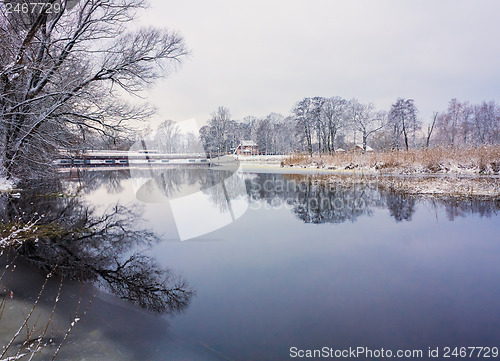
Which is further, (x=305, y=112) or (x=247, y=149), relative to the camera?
(x=247, y=149)

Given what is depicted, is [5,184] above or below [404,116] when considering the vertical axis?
below

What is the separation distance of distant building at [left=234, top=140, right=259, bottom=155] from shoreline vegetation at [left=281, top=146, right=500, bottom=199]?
180 ft

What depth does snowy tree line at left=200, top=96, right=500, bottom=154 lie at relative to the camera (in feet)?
177

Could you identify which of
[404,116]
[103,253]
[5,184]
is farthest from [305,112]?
[103,253]

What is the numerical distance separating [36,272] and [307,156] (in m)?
27.6

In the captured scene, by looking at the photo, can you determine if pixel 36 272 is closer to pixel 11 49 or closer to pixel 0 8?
pixel 11 49

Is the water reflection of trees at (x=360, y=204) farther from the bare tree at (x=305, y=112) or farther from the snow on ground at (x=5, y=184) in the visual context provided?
the bare tree at (x=305, y=112)

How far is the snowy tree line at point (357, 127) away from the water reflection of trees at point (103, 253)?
37074 millimetres

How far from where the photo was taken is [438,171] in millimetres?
17297

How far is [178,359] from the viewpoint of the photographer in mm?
2402

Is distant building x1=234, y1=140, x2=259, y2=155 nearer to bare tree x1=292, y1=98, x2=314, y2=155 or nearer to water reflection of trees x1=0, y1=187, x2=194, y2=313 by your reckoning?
bare tree x1=292, y1=98, x2=314, y2=155

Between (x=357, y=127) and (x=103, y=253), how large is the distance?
187 ft

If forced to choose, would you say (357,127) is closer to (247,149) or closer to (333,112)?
(333,112)

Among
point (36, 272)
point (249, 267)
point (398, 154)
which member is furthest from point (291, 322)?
point (398, 154)
